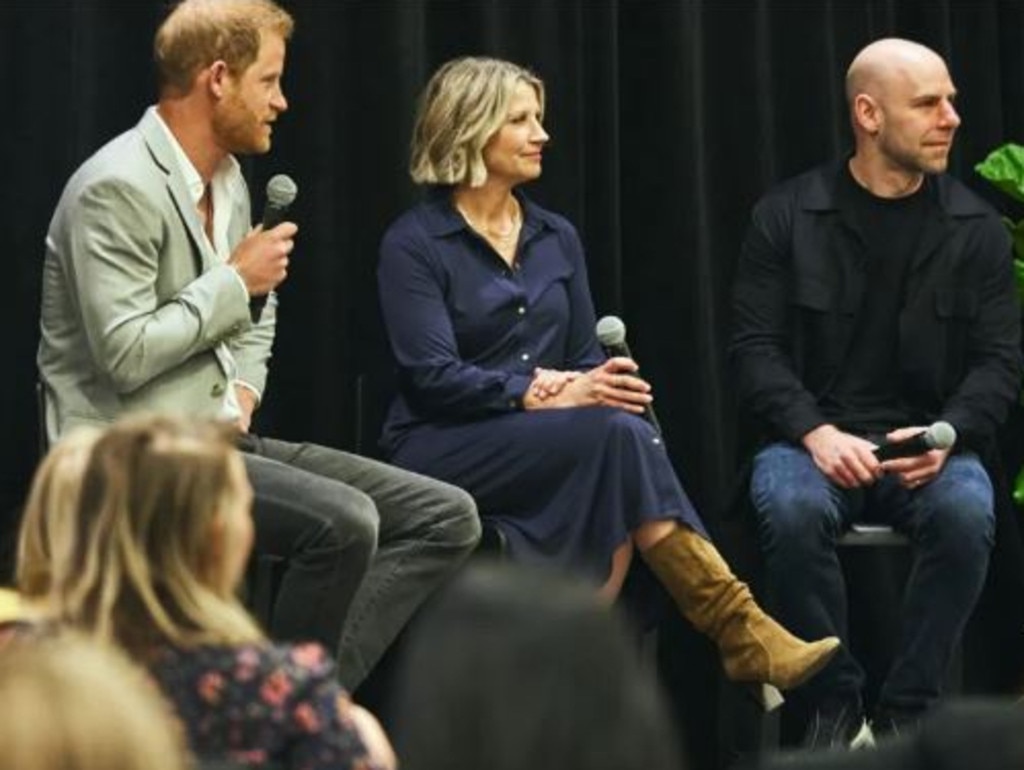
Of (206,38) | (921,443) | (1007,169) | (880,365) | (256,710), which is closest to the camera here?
(256,710)

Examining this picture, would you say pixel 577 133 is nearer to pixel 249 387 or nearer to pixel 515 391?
pixel 515 391

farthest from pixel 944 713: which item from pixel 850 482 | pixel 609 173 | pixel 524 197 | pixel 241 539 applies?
pixel 609 173

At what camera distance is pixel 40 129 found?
471 cm

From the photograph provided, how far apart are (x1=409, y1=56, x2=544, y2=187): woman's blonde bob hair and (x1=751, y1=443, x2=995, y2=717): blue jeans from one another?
0.92 m

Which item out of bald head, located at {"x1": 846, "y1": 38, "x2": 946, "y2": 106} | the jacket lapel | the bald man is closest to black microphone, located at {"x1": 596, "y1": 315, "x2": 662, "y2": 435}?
the bald man

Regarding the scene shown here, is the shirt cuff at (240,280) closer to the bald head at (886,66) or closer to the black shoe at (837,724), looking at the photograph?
the black shoe at (837,724)

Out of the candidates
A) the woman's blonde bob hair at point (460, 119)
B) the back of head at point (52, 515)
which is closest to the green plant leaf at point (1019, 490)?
the woman's blonde bob hair at point (460, 119)

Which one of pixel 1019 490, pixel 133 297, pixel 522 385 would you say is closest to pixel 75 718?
pixel 133 297

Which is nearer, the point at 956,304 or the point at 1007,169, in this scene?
the point at 956,304

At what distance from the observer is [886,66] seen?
16.4 ft

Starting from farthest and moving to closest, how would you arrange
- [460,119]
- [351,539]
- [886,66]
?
[886,66] → [460,119] → [351,539]

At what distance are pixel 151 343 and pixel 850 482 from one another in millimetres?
1457

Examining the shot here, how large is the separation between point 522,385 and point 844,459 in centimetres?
67

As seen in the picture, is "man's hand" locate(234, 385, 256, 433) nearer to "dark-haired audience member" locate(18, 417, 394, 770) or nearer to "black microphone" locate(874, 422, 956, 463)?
"black microphone" locate(874, 422, 956, 463)
